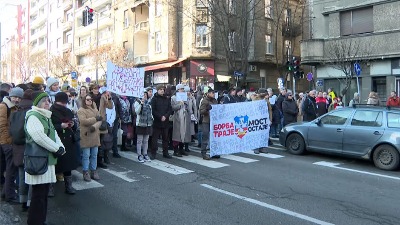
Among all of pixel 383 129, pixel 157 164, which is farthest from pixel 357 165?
pixel 157 164

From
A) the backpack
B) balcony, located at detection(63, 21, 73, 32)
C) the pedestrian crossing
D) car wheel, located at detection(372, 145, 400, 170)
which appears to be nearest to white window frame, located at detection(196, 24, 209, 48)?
the pedestrian crossing

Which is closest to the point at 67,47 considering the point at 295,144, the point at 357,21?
the point at 357,21

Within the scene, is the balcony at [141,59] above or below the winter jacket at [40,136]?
above

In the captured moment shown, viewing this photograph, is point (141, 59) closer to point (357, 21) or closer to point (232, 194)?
point (357, 21)

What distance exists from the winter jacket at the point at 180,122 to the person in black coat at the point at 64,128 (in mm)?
4356

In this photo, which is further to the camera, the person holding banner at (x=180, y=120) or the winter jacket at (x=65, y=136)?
the person holding banner at (x=180, y=120)

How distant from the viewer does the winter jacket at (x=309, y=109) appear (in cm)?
1418

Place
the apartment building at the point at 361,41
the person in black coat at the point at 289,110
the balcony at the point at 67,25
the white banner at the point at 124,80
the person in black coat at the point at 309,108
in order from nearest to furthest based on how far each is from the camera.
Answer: the white banner at the point at 124,80, the person in black coat at the point at 289,110, the person in black coat at the point at 309,108, the apartment building at the point at 361,41, the balcony at the point at 67,25

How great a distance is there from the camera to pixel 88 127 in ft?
24.9

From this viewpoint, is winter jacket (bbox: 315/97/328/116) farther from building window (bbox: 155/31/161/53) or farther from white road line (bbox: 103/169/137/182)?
building window (bbox: 155/31/161/53)

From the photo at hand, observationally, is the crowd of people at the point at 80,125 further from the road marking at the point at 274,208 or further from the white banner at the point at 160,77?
the white banner at the point at 160,77

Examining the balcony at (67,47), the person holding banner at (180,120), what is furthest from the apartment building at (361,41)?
the balcony at (67,47)

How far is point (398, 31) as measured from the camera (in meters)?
21.8

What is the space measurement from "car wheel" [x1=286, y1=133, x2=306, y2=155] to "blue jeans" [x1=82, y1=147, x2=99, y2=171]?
20.0ft
